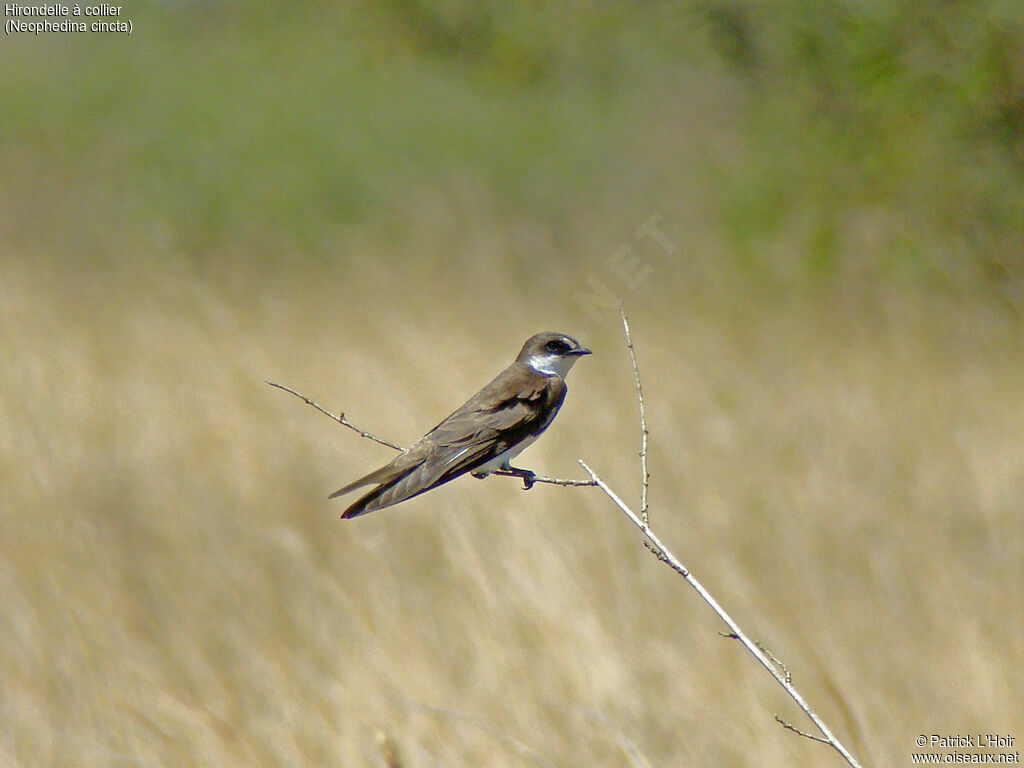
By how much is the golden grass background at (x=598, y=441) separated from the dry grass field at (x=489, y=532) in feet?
0.07

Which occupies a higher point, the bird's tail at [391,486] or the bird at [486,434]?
the bird at [486,434]

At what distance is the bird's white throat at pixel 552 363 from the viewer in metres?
3.02

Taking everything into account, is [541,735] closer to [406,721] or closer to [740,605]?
[406,721]

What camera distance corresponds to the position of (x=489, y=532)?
3943mm

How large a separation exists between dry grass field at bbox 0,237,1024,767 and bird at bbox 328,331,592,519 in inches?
27.3

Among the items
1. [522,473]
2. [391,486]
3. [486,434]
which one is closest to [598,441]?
[522,473]

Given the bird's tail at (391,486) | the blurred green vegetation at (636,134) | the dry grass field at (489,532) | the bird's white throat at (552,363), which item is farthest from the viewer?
the blurred green vegetation at (636,134)

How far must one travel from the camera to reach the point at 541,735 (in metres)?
3.47

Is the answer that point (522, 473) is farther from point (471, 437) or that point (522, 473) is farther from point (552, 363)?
point (552, 363)

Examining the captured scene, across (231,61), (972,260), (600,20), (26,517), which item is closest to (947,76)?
(972,260)

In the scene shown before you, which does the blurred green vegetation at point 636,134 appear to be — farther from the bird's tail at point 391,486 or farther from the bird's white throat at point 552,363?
the bird's tail at point 391,486

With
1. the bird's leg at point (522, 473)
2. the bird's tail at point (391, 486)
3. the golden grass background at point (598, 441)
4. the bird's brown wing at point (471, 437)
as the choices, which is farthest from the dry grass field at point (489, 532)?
the bird's tail at point (391, 486)

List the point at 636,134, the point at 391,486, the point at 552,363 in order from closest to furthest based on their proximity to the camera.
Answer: the point at 391,486 → the point at 552,363 → the point at 636,134

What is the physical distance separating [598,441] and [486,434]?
116 inches
